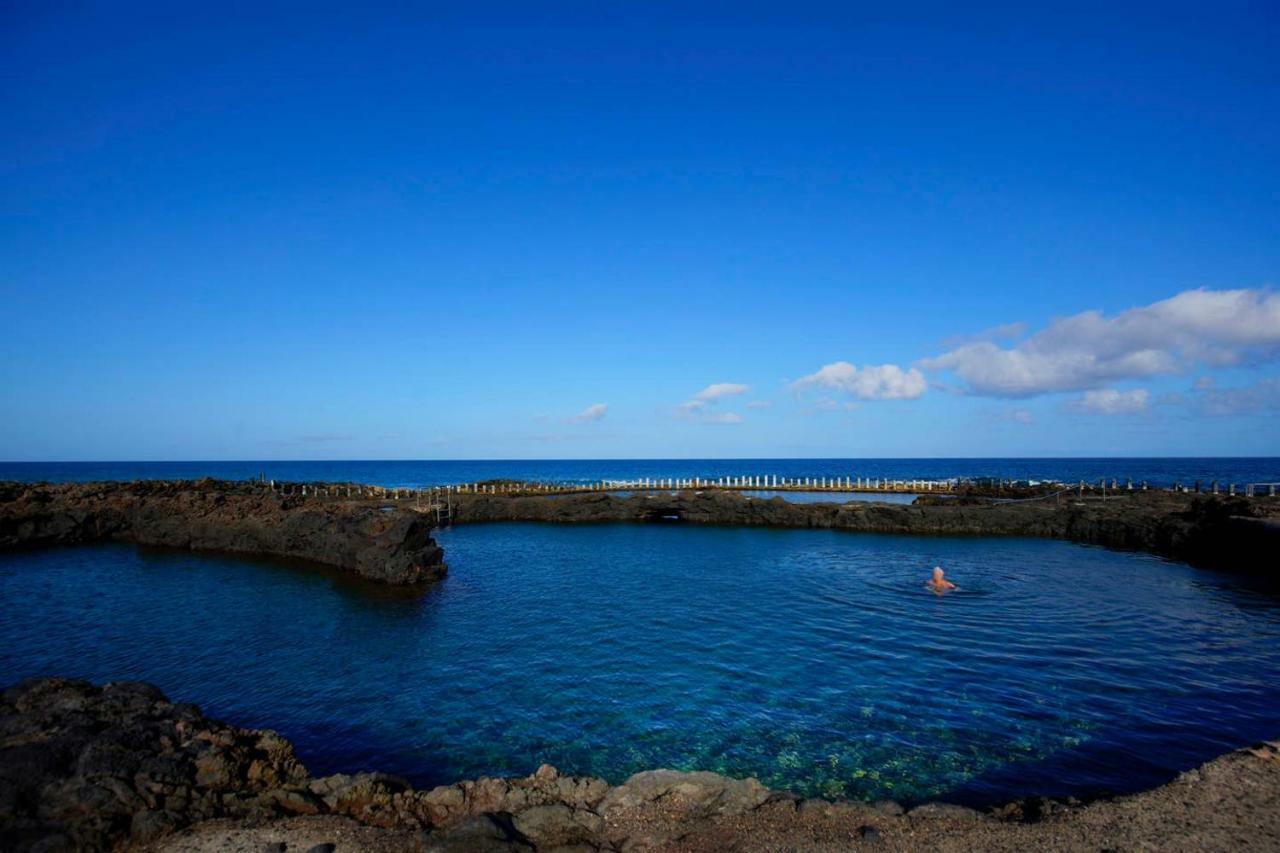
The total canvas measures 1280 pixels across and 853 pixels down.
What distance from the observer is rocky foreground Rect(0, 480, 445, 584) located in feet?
95.3

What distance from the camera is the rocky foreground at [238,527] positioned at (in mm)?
29047

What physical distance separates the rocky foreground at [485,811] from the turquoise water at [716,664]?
164cm

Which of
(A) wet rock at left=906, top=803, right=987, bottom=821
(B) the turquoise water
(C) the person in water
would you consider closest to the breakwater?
(B) the turquoise water

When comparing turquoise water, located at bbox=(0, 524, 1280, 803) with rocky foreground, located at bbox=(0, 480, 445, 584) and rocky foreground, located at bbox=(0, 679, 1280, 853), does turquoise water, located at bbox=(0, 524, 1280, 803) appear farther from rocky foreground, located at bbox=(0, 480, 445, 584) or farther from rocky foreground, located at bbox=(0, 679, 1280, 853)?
rocky foreground, located at bbox=(0, 480, 445, 584)

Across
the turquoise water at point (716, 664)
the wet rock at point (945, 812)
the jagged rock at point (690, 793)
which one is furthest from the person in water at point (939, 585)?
the jagged rock at point (690, 793)

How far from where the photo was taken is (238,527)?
120 feet

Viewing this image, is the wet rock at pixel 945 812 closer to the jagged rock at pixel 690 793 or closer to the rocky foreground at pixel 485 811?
the rocky foreground at pixel 485 811

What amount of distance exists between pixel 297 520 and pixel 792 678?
2874 centimetres

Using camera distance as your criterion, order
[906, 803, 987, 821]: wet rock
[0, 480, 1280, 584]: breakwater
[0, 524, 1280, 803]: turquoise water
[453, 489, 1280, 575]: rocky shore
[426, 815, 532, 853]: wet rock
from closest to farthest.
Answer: [426, 815, 532, 853]: wet rock → [906, 803, 987, 821]: wet rock → [0, 524, 1280, 803]: turquoise water → [0, 480, 1280, 584]: breakwater → [453, 489, 1280, 575]: rocky shore

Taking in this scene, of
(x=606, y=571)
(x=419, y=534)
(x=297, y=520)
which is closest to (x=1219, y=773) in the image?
(x=606, y=571)

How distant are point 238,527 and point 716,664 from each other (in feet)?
103

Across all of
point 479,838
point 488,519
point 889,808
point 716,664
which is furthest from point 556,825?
point 488,519

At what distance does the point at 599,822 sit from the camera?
29.6ft

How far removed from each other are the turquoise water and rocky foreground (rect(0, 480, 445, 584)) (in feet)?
5.77
